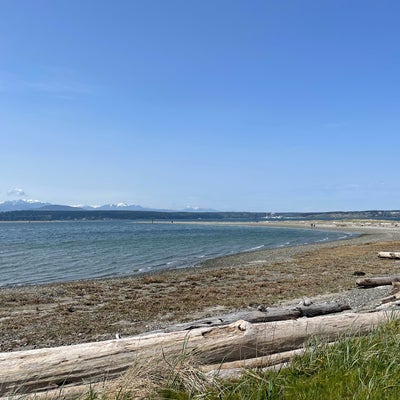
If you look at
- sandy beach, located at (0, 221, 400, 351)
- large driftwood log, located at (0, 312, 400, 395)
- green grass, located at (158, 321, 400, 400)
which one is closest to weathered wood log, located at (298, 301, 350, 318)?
sandy beach, located at (0, 221, 400, 351)

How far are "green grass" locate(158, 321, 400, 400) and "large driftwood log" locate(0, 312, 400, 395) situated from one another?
24.7 inches

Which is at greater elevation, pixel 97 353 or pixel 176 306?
pixel 97 353

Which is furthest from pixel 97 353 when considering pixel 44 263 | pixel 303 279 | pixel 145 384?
pixel 44 263

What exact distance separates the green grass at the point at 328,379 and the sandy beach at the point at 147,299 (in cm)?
716

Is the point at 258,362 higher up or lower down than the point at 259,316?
higher up

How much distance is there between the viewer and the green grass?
13.9ft

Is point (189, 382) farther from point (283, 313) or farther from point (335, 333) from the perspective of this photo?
point (283, 313)

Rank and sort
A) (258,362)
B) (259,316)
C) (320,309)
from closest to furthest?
(258,362)
(259,316)
(320,309)

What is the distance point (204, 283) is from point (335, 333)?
15.0 m

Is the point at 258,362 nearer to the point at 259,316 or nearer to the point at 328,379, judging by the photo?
the point at 328,379

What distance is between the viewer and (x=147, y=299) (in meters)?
17.1

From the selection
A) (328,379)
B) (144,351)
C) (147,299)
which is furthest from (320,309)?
(147,299)

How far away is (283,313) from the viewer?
9.35 meters

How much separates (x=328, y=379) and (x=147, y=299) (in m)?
13.2
